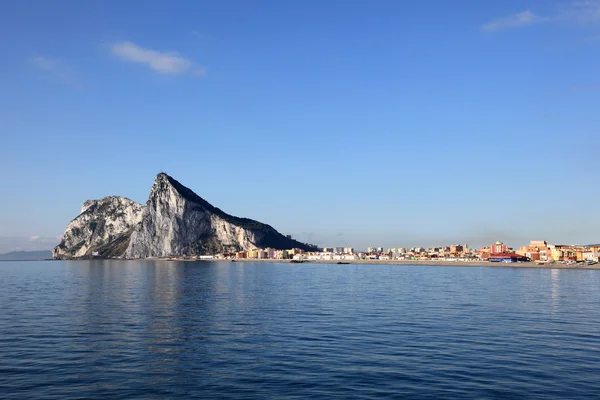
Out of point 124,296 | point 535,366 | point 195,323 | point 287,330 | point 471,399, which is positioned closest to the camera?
point 471,399

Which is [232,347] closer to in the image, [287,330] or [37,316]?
[287,330]

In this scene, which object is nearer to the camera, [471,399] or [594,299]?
[471,399]

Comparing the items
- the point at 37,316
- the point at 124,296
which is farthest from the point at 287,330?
the point at 124,296

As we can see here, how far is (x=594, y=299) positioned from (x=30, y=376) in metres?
97.1

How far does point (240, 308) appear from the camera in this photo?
73.9 metres

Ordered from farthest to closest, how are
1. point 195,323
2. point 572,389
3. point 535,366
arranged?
point 195,323 < point 535,366 < point 572,389

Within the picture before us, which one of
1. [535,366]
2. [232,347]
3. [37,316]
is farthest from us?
[37,316]

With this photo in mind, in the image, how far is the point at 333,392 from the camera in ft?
97.7

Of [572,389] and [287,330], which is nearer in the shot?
[572,389]

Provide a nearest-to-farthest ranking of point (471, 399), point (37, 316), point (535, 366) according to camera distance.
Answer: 1. point (471, 399)
2. point (535, 366)
3. point (37, 316)

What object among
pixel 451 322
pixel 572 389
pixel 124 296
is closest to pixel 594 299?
pixel 451 322

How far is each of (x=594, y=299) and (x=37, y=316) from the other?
97.8 metres

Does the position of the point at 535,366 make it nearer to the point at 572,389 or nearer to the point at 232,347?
the point at 572,389

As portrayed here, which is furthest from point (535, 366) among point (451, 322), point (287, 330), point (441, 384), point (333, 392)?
point (287, 330)
